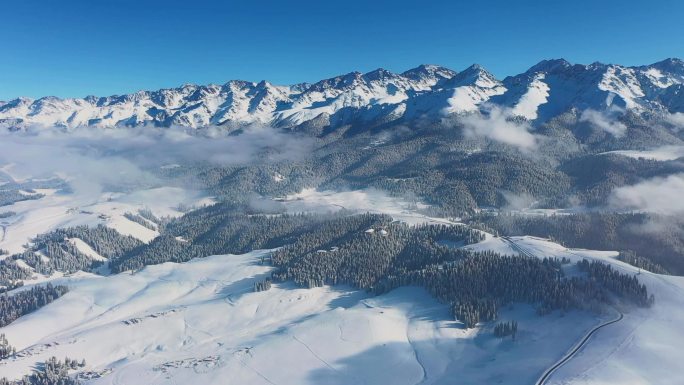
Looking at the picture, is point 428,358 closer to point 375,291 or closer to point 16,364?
point 375,291

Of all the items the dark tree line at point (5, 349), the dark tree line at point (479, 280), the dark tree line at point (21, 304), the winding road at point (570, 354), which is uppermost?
the dark tree line at point (479, 280)

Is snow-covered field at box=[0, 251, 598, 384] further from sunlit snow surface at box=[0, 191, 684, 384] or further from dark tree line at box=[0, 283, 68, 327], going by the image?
dark tree line at box=[0, 283, 68, 327]

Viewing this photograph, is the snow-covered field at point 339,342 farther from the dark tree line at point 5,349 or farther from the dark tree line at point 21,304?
the dark tree line at point 21,304

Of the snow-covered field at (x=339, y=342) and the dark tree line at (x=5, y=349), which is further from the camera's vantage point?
the dark tree line at (x=5, y=349)

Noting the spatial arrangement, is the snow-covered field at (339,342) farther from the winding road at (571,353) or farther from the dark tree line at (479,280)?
the dark tree line at (479,280)

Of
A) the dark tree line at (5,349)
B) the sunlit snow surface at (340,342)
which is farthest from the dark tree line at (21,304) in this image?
the dark tree line at (5,349)

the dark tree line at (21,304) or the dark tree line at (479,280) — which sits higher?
the dark tree line at (479,280)

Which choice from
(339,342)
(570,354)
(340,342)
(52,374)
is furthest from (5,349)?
(570,354)

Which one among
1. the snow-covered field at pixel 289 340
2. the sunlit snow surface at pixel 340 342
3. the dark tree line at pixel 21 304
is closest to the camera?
the sunlit snow surface at pixel 340 342

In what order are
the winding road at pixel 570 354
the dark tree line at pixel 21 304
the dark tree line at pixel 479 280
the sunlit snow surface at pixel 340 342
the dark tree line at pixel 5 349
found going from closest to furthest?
the winding road at pixel 570 354, the sunlit snow surface at pixel 340 342, the dark tree line at pixel 479 280, the dark tree line at pixel 5 349, the dark tree line at pixel 21 304
